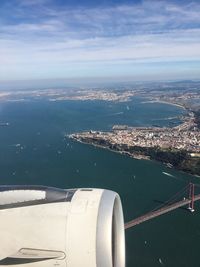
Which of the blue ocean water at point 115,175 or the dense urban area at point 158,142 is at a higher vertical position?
the dense urban area at point 158,142

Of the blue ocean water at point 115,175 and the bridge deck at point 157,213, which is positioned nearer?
the blue ocean water at point 115,175

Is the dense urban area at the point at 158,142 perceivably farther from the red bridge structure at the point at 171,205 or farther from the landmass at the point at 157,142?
the red bridge structure at the point at 171,205

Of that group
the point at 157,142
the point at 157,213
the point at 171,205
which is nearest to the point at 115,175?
the point at 171,205

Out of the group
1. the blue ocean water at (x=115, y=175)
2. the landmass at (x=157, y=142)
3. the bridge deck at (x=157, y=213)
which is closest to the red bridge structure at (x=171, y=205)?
the bridge deck at (x=157, y=213)

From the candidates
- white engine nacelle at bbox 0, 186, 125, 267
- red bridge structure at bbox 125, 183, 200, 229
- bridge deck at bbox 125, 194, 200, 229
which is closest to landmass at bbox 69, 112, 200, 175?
red bridge structure at bbox 125, 183, 200, 229

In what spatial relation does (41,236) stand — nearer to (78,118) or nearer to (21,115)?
(78,118)

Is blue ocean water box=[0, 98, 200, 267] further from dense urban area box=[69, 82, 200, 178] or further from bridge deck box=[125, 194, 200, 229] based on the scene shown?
dense urban area box=[69, 82, 200, 178]

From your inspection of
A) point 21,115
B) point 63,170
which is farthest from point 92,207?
point 21,115

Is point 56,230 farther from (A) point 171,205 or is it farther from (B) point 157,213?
(A) point 171,205
